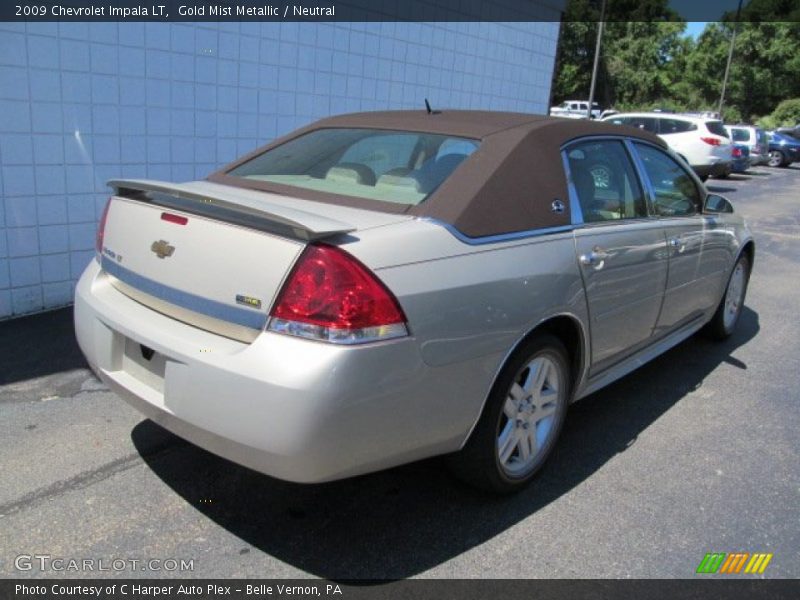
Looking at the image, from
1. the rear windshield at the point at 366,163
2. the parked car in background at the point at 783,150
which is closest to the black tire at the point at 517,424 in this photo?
the rear windshield at the point at 366,163

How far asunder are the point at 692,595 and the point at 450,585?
0.88m

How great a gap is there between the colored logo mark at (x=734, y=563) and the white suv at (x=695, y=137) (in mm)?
15330

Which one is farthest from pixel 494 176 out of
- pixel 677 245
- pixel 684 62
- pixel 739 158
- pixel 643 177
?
pixel 684 62

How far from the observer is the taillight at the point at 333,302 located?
2.22 metres

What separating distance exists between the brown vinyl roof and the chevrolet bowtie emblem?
0.61 metres

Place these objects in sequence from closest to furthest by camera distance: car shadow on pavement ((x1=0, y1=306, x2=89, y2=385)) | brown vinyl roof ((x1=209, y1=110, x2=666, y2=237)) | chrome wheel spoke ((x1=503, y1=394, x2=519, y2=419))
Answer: brown vinyl roof ((x1=209, y1=110, x2=666, y2=237))
chrome wheel spoke ((x1=503, y1=394, x2=519, y2=419))
car shadow on pavement ((x1=0, y1=306, x2=89, y2=385))

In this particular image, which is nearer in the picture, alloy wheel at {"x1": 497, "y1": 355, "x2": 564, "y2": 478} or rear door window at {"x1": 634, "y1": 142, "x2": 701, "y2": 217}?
alloy wheel at {"x1": 497, "y1": 355, "x2": 564, "y2": 478}

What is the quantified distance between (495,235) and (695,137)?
645 inches

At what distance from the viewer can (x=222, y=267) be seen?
2.42m

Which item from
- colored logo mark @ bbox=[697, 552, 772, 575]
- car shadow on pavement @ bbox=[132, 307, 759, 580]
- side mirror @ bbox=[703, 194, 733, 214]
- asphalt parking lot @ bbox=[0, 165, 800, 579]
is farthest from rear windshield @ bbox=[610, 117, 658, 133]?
colored logo mark @ bbox=[697, 552, 772, 575]

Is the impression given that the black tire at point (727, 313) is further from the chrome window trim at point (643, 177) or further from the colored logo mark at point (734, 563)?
the colored logo mark at point (734, 563)

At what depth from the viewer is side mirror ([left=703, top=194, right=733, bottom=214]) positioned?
456 centimetres

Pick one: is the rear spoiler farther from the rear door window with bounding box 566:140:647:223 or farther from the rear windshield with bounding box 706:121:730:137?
the rear windshield with bounding box 706:121:730:137

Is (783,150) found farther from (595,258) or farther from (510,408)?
(510,408)
